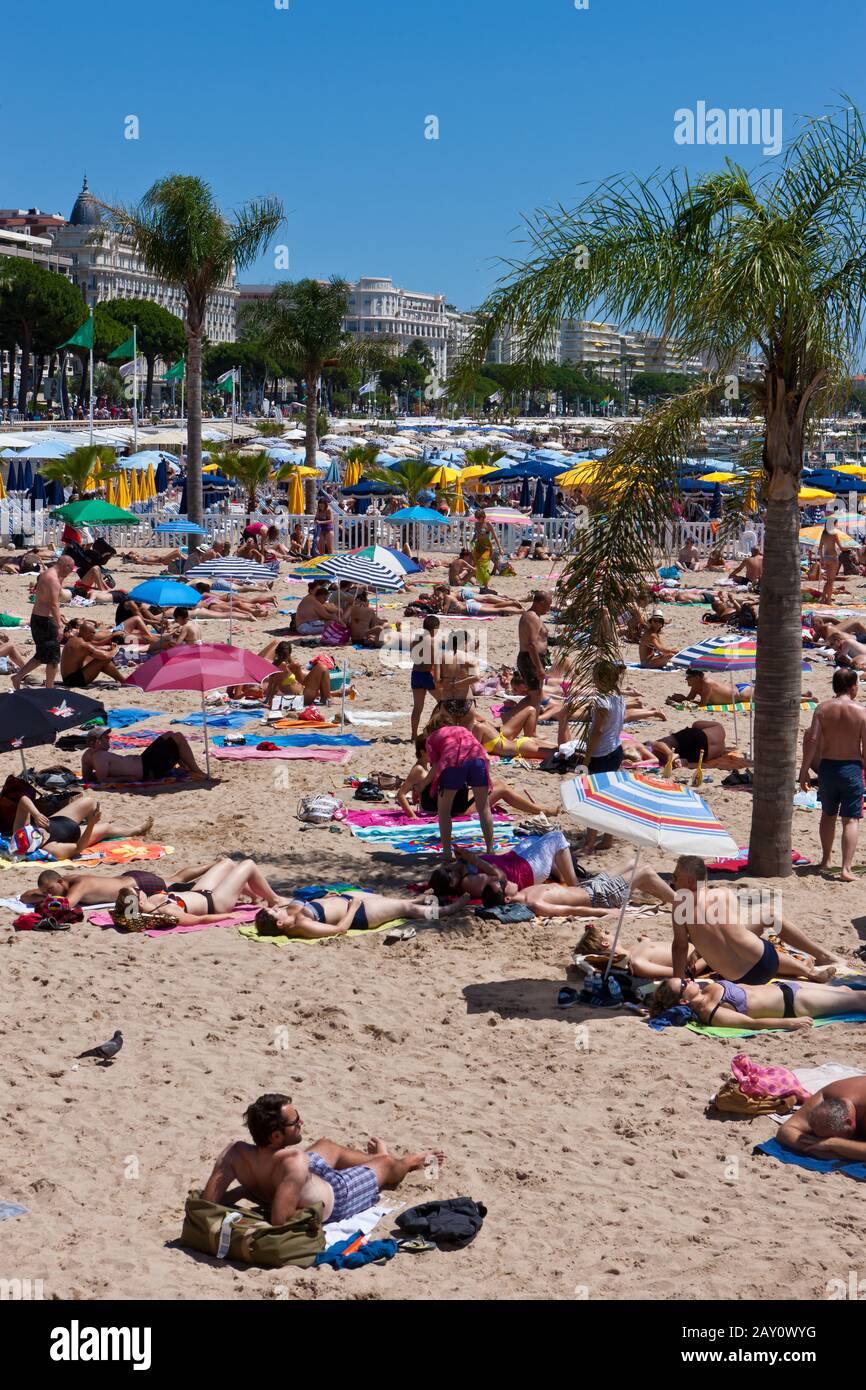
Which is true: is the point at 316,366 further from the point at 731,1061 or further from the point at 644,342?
the point at 731,1061

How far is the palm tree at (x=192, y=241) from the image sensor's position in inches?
1052

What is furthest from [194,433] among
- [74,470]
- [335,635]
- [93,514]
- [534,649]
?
[534,649]

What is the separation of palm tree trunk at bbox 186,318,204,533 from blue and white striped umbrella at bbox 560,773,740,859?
68.7 feet

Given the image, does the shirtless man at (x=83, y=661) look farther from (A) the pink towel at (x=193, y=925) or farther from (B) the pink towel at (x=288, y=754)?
(A) the pink towel at (x=193, y=925)

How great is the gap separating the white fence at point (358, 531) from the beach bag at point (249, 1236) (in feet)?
70.8

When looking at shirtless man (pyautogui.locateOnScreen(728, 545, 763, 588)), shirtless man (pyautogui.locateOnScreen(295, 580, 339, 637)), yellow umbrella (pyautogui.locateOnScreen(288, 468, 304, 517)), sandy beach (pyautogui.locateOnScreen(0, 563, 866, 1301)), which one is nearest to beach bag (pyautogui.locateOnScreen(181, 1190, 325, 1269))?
sandy beach (pyautogui.locateOnScreen(0, 563, 866, 1301))

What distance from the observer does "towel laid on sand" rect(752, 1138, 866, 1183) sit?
18.2ft

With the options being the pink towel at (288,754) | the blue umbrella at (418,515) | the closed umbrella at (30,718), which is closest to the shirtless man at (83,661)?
the pink towel at (288,754)

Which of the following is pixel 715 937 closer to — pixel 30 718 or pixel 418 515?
pixel 30 718

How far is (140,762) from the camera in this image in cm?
1142

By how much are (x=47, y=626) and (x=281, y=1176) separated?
9.98 m

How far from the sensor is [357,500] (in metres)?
36.7

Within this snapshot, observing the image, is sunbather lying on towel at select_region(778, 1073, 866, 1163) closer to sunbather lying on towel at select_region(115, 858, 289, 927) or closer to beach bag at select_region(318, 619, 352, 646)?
sunbather lying on towel at select_region(115, 858, 289, 927)

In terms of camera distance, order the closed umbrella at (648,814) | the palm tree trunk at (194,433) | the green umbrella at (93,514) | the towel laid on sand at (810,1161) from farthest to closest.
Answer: the palm tree trunk at (194,433) < the green umbrella at (93,514) < the closed umbrella at (648,814) < the towel laid on sand at (810,1161)
